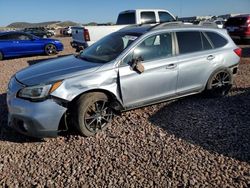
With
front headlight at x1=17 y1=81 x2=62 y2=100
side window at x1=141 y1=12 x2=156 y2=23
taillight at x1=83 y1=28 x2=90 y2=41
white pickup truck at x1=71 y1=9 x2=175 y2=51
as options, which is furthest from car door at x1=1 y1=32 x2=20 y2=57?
front headlight at x1=17 y1=81 x2=62 y2=100

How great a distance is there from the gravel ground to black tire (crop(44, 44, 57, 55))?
9.89 metres

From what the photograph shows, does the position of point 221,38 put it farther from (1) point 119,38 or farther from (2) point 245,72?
(2) point 245,72

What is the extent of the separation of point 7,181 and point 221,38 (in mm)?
4873

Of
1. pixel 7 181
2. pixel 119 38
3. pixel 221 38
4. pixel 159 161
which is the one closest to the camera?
pixel 7 181

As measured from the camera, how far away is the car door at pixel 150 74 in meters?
4.89

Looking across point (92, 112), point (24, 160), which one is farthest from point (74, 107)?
point (24, 160)

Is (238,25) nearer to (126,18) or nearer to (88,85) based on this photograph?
(126,18)

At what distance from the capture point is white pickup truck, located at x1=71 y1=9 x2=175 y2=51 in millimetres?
11750

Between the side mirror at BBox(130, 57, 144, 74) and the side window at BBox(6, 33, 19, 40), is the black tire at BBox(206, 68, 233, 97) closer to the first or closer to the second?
the side mirror at BBox(130, 57, 144, 74)

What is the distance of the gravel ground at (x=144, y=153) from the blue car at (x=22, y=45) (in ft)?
31.0

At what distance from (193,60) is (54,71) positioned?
2.57 m

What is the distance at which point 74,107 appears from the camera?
448 cm

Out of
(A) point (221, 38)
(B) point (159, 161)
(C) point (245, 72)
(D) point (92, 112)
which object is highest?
(A) point (221, 38)

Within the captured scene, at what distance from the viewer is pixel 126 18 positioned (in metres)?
14.0
